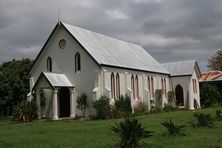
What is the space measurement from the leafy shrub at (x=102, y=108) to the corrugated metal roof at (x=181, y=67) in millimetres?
22164

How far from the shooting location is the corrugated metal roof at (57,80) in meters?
33.2

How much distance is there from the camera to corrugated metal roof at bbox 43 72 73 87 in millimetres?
33250

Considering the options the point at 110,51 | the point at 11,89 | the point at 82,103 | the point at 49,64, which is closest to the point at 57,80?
the point at 82,103

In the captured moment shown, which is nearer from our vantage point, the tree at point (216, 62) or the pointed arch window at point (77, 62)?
the pointed arch window at point (77, 62)

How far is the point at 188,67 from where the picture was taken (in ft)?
171

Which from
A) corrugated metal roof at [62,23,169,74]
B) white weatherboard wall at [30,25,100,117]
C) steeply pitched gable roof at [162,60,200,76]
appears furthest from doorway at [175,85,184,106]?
white weatherboard wall at [30,25,100,117]

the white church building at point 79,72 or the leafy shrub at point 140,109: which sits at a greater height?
the white church building at point 79,72

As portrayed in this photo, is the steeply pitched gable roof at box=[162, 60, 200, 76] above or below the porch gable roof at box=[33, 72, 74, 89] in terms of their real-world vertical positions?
above

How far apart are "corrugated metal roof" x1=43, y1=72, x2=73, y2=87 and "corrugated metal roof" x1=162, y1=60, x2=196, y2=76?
21.4 m

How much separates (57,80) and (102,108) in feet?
18.3

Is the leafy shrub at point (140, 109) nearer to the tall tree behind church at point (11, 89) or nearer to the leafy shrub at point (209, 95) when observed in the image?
the leafy shrub at point (209, 95)

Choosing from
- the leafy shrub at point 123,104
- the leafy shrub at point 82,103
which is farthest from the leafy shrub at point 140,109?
the leafy shrub at point 82,103

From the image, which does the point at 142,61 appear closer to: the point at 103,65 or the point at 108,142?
the point at 103,65

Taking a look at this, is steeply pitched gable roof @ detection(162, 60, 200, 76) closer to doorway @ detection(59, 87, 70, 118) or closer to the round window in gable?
doorway @ detection(59, 87, 70, 118)
